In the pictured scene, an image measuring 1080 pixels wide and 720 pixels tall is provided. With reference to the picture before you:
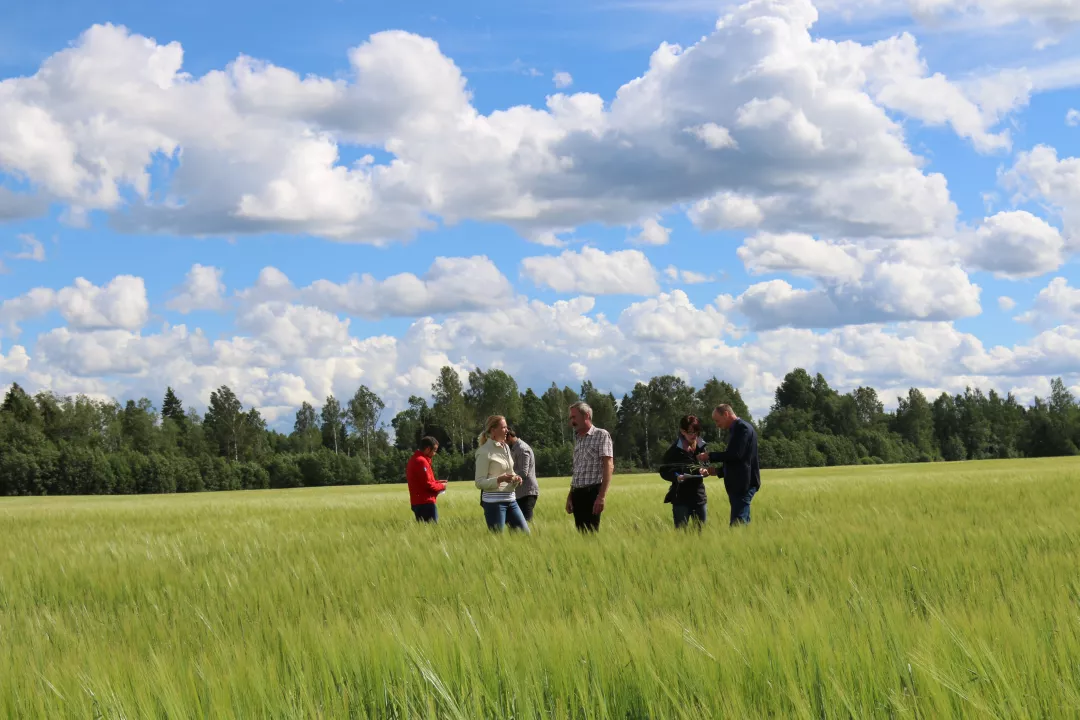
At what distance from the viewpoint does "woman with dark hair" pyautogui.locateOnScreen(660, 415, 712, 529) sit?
1114 cm

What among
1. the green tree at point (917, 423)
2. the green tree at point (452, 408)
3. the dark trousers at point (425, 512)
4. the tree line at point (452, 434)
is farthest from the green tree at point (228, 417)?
the dark trousers at point (425, 512)

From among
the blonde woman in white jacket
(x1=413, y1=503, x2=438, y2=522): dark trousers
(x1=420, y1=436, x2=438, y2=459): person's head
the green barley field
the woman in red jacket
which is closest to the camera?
the green barley field

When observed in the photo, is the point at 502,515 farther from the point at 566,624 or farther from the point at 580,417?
the point at 566,624

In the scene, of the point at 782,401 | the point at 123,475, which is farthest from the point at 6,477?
the point at 782,401

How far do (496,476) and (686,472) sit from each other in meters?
2.25

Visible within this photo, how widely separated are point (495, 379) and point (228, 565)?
107819 millimetres

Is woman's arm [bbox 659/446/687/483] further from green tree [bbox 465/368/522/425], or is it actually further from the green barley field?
green tree [bbox 465/368/522/425]

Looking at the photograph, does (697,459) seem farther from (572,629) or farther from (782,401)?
(782,401)

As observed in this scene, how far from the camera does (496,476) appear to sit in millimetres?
11469

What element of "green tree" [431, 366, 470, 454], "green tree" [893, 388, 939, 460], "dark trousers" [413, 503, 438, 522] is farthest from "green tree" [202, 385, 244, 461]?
"dark trousers" [413, 503, 438, 522]

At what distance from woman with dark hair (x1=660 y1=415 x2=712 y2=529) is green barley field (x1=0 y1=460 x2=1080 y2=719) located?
1048 mm

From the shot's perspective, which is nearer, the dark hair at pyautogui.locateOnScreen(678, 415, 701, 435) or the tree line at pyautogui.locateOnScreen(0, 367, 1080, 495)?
the dark hair at pyautogui.locateOnScreen(678, 415, 701, 435)

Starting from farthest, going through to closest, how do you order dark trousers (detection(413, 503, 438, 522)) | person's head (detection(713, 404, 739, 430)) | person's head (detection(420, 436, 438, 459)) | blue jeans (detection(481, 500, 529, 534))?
dark trousers (detection(413, 503, 438, 522)) → person's head (detection(420, 436, 438, 459)) → blue jeans (detection(481, 500, 529, 534)) → person's head (detection(713, 404, 739, 430))

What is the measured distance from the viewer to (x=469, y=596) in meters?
7.07
